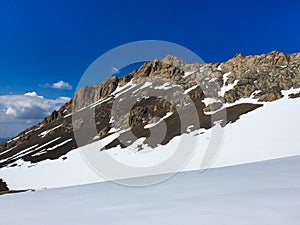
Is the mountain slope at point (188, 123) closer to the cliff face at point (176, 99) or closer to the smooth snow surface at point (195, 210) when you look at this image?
the cliff face at point (176, 99)

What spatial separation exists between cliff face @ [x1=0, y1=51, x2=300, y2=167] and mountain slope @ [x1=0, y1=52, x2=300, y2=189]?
0.25 m

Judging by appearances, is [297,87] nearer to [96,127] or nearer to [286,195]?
[96,127]

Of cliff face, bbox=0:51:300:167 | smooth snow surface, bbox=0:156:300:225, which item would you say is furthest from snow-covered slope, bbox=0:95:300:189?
smooth snow surface, bbox=0:156:300:225

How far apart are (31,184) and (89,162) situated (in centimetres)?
1135

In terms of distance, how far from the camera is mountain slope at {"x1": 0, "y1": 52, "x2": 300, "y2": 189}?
41.2 meters

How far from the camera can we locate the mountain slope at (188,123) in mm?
41250

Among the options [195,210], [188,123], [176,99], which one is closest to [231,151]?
[188,123]

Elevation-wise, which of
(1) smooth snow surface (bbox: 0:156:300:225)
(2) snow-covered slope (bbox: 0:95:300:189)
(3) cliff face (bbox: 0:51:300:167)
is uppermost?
(3) cliff face (bbox: 0:51:300:167)

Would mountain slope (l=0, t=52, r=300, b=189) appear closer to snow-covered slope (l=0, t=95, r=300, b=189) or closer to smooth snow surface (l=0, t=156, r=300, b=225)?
snow-covered slope (l=0, t=95, r=300, b=189)

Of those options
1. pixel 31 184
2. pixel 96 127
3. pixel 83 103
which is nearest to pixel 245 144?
pixel 31 184

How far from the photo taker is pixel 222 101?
235 ft

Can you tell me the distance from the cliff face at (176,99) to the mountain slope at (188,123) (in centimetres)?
25

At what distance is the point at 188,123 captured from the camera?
61.8 metres

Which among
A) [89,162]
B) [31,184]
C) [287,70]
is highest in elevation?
[287,70]
